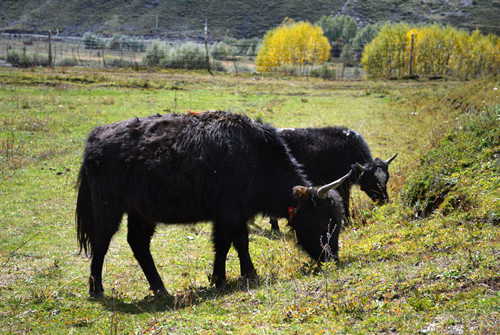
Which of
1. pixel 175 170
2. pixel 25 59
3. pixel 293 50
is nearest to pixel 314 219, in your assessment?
pixel 175 170

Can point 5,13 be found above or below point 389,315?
above

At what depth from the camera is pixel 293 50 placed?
55.1 m

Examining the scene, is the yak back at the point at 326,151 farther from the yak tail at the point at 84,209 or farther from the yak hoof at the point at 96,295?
the yak hoof at the point at 96,295

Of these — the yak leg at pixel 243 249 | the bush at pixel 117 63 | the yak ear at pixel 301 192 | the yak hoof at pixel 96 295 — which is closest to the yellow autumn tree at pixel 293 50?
the bush at pixel 117 63

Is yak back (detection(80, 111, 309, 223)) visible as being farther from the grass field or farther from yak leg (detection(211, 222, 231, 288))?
the grass field

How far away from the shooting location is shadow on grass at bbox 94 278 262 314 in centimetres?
518

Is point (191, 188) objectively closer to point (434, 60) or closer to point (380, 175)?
point (380, 175)

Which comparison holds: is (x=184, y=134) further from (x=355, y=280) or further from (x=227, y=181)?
(x=355, y=280)

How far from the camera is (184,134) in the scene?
6.14 metres

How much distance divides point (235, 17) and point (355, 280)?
114 meters

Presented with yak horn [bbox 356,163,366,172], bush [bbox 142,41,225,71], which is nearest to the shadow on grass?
yak horn [bbox 356,163,366,172]

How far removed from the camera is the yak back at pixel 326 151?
9.74 metres

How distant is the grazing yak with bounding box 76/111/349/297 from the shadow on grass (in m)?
0.20

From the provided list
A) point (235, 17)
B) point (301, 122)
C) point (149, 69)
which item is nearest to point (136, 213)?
point (301, 122)
